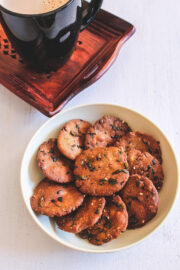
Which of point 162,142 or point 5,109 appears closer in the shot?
point 162,142

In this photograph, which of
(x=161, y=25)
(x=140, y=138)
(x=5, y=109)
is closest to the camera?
(x=140, y=138)

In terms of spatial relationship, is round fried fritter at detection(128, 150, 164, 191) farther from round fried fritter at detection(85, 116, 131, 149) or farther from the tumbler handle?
the tumbler handle

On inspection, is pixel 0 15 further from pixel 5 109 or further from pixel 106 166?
pixel 106 166

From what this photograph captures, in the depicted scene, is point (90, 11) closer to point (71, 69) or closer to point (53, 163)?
point (71, 69)

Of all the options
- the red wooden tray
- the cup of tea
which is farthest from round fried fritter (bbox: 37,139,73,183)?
the cup of tea

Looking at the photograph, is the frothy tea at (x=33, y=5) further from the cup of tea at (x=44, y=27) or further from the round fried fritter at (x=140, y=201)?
the round fried fritter at (x=140, y=201)

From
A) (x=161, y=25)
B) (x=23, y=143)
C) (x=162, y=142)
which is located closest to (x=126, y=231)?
(x=162, y=142)

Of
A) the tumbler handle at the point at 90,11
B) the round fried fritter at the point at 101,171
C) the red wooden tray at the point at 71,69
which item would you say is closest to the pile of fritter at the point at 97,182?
the round fried fritter at the point at 101,171
